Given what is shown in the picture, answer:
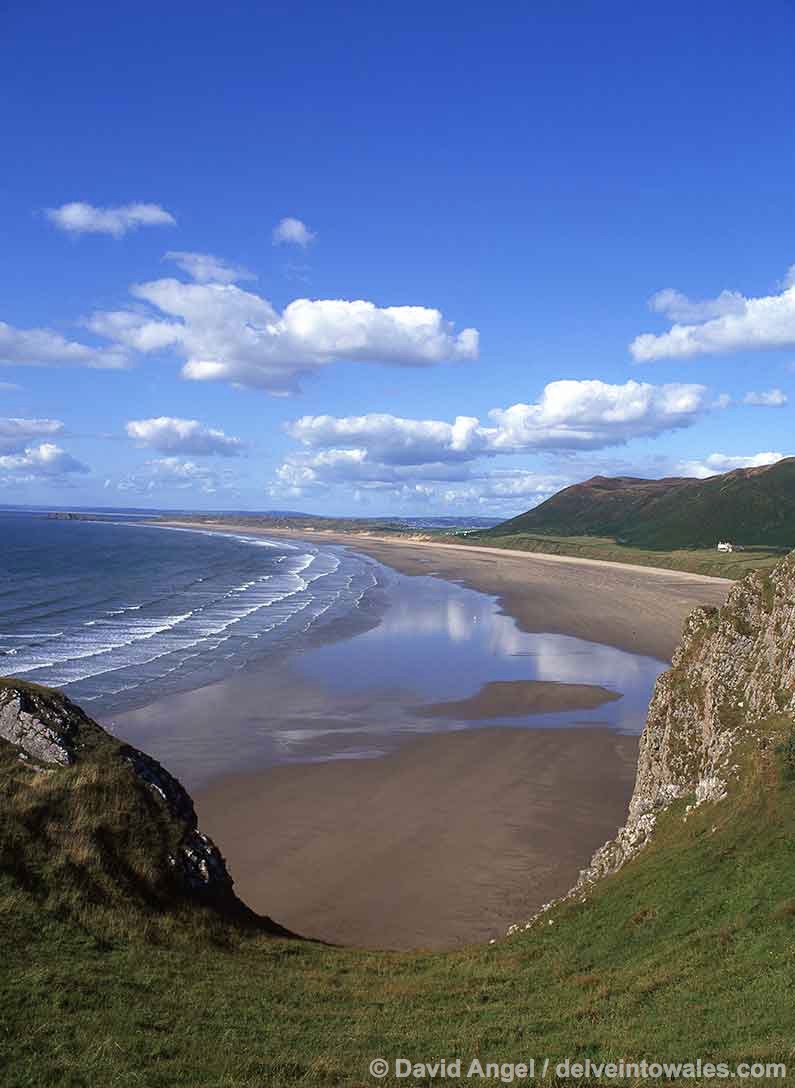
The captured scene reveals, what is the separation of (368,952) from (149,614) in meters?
63.2

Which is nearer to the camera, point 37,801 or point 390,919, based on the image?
point 37,801

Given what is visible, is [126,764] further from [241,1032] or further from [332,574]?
[332,574]

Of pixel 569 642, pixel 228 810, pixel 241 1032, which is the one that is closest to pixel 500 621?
pixel 569 642

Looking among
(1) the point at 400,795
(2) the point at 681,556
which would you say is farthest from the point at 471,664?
(2) the point at 681,556

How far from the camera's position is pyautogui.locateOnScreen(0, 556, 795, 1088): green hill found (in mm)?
10781

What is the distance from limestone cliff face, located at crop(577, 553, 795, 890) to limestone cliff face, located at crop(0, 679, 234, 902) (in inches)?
354

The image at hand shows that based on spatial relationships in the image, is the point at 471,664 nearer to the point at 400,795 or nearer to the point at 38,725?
the point at 400,795

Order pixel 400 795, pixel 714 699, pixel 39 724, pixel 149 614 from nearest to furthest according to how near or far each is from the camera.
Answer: pixel 39 724 < pixel 714 699 < pixel 400 795 < pixel 149 614

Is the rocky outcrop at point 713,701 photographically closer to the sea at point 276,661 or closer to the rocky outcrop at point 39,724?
the rocky outcrop at point 39,724

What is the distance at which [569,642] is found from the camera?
66.6 metres

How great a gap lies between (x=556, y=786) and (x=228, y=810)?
42.8 feet

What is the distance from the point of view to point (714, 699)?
21656 mm

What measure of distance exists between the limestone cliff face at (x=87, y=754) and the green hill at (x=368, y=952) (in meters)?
0.06

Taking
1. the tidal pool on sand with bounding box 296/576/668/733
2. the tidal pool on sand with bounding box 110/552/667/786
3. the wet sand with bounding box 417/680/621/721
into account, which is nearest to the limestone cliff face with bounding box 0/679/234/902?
the tidal pool on sand with bounding box 110/552/667/786
